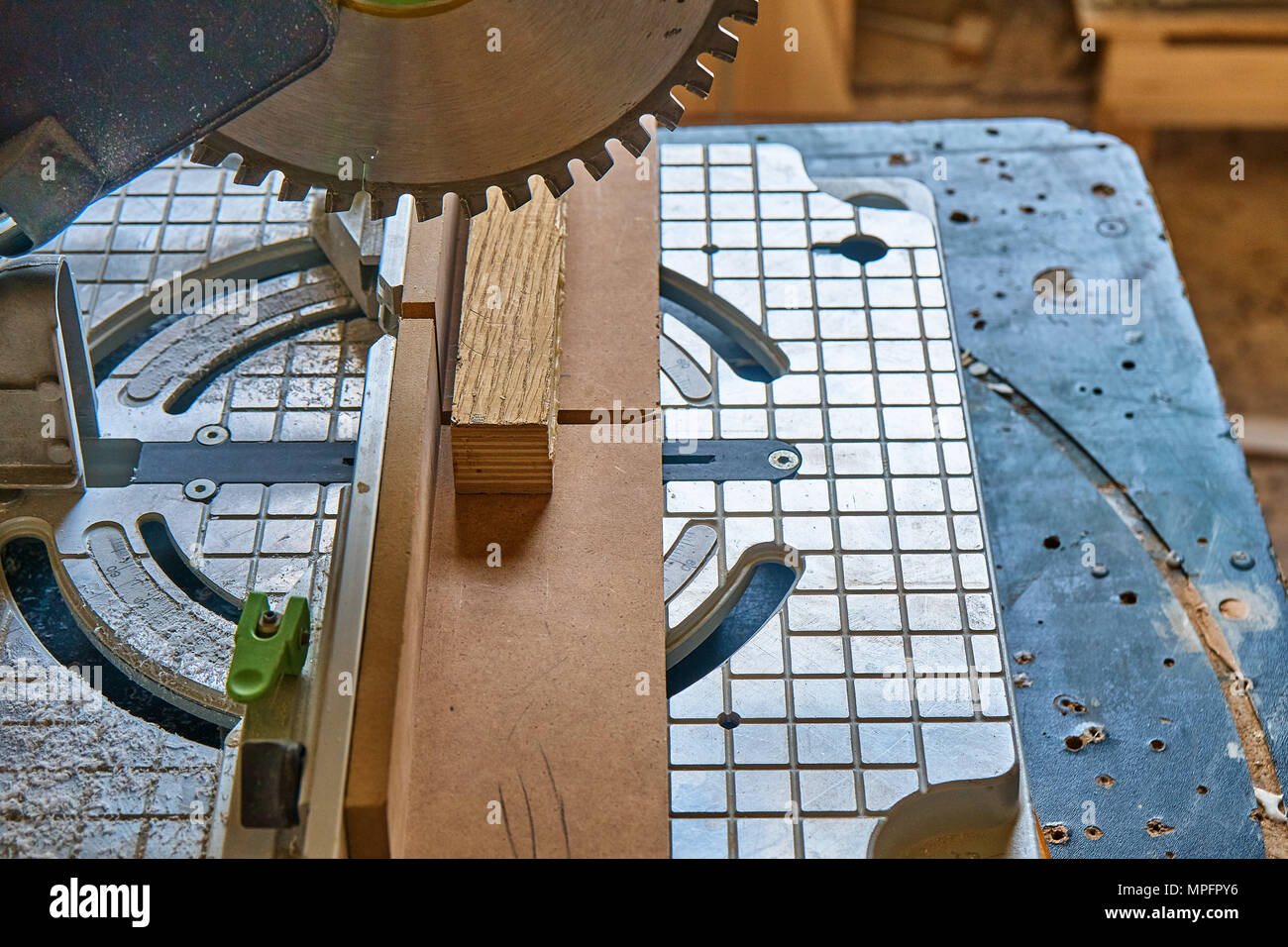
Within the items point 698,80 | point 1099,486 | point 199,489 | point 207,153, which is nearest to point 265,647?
point 199,489

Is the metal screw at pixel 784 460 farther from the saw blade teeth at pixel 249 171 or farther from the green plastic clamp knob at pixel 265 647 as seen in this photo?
the saw blade teeth at pixel 249 171

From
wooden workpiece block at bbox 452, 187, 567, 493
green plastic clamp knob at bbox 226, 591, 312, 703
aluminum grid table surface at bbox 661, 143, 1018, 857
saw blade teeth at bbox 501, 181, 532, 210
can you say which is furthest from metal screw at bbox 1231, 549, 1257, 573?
green plastic clamp knob at bbox 226, 591, 312, 703

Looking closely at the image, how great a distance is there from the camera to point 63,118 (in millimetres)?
1622

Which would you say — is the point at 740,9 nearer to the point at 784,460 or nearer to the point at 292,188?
the point at 292,188

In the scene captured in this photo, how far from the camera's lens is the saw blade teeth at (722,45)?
1.68 metres

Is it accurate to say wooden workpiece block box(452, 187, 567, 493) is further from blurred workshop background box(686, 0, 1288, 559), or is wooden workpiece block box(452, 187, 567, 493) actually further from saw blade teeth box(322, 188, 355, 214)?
blurred workshop background box(686, 0, 1288, 559)

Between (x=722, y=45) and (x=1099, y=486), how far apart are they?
48.2 inches

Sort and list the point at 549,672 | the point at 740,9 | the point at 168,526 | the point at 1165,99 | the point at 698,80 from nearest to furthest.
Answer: the point at 740,9, the point at 698,80, the point at 549,672, the point at 168,526, the point at 1165,99

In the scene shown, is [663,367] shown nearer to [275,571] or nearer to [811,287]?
[811,287]

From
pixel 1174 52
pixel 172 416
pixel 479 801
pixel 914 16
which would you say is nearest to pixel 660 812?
pixel 479 801

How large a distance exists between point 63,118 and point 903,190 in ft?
5.78

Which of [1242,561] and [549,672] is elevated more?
[549,672]

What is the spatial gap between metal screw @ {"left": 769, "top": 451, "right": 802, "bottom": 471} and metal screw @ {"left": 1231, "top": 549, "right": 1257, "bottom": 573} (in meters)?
0.76

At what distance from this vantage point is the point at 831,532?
2.21 metres
